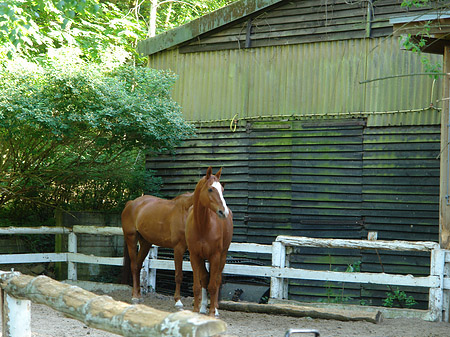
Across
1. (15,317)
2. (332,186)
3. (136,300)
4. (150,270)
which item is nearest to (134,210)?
(136,300)

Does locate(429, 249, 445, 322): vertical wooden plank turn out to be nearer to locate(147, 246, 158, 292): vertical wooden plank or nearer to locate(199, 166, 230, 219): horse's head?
locate(199, 166, 230, 219): horse's head

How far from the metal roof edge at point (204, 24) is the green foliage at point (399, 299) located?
217 inches

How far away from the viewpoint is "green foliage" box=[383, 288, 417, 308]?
29.1 feet

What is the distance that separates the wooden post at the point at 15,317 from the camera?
3951 mm

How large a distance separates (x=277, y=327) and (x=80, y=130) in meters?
4.97

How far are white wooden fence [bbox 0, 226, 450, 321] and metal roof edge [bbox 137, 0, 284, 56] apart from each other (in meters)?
4.02

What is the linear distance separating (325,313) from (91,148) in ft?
18.5

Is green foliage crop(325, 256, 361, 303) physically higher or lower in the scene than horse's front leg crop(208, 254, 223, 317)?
lower

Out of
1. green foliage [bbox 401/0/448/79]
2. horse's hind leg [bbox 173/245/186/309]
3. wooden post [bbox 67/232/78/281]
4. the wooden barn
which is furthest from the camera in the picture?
wooden post [bbox 67/232/78/281]

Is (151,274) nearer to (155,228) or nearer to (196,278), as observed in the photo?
(155,228)

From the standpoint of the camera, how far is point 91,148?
34.9ft

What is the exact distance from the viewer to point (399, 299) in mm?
8984

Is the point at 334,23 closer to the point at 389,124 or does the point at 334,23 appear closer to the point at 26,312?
the point at 389,124

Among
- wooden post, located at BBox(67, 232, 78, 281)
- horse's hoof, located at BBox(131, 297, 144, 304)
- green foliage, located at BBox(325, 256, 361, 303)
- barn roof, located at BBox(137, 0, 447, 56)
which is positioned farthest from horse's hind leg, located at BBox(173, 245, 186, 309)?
barn roof, located at BBox(137, 0, 447, 56)
